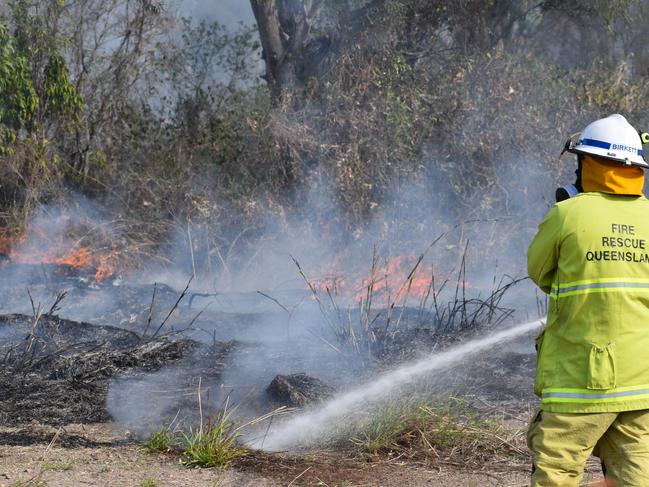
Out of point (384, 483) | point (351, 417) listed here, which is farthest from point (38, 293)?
point (384, 483)

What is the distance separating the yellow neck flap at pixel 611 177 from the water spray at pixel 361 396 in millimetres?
2544

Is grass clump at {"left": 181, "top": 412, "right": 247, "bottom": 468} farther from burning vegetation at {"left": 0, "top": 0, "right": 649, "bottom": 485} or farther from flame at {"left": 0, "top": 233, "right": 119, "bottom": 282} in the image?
flame at {"left": 0, "top": 233, "right": 119, "bottom": 282}

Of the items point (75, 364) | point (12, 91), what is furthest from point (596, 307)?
point (12, 91)

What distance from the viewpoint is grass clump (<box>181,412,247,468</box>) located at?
4.64 meters

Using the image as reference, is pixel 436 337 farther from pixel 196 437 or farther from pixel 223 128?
pixel 223 128

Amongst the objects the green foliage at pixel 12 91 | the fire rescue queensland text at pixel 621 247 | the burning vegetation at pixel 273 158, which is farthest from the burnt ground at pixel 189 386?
the green foliage at pixel 12 91

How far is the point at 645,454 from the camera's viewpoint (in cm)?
318

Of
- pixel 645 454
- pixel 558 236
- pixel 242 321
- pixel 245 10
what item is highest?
pixel 245 10

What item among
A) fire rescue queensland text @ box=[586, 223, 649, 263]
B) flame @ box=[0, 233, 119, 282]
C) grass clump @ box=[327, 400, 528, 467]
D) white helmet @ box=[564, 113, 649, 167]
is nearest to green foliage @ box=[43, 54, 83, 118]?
flame @ box=[0, 233, 119, 282]

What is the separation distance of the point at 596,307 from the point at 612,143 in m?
0.60

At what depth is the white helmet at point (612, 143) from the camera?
334cm

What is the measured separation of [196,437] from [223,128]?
8.60 m

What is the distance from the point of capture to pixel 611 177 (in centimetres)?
334

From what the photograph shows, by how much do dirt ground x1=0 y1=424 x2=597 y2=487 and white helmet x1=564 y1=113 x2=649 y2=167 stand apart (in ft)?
6.23
